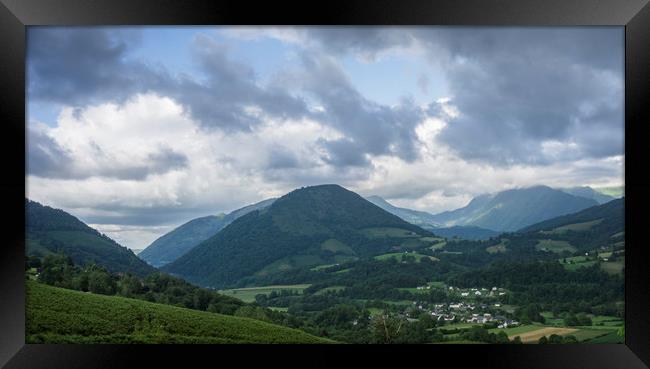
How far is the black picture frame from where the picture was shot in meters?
4.96

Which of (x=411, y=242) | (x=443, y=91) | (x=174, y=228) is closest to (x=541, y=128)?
(x=443, y=91)

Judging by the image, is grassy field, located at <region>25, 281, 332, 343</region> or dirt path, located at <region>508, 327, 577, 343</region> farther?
dirt path, located at <region>508, 327, 577, 343</region>

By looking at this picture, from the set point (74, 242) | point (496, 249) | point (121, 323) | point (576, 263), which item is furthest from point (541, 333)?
point (74, 242)

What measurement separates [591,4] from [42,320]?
954cm

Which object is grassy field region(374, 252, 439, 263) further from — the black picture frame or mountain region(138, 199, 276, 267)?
the black picture frame

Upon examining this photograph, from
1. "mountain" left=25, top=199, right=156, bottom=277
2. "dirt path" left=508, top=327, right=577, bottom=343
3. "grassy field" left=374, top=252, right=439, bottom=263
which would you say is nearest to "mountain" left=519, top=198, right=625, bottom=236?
"dirt path" left=508, top=327, right=577, bottom=343

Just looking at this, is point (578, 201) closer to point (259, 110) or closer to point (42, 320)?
point (259, 110)

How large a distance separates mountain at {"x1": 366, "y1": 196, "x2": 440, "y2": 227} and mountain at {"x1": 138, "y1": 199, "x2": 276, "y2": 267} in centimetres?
292

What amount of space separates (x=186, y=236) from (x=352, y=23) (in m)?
11.4

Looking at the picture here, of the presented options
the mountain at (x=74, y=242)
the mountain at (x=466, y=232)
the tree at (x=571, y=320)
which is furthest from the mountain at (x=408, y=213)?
the mountain at (x=74, y=242)

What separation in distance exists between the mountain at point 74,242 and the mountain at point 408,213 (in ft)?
19.7

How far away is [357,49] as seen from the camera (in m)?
13.3

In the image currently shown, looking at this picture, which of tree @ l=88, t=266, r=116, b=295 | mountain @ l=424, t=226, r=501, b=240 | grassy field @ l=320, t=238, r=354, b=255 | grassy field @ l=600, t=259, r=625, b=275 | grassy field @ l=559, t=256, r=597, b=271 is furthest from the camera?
grassy field @ l=320, t=238, r=354, b=255

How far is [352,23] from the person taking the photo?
508 cm
